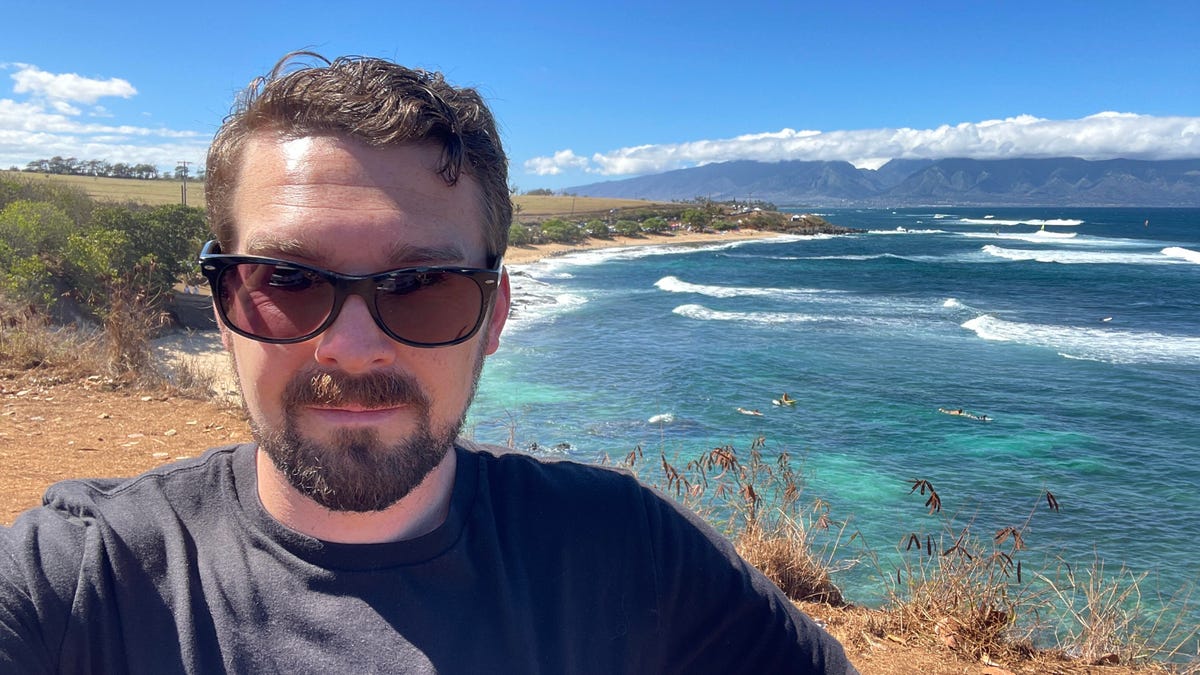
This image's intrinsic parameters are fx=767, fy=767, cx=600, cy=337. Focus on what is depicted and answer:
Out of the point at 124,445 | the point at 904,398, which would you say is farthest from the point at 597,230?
the point at 124,445

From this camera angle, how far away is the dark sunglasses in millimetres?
1319

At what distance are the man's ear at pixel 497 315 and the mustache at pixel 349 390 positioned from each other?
229mm

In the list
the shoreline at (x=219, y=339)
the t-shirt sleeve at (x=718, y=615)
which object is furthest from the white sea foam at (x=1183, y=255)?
the t-shirt sleeve at (x=718, y=615)

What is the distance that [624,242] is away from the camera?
7312 centimetres

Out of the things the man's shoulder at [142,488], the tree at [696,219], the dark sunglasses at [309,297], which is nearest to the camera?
the man's shoulder at [142,488]

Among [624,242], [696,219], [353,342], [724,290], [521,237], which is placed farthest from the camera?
[696,219]

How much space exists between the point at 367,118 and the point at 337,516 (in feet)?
2.22

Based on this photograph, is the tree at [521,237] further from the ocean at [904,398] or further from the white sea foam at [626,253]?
the ocean at [904,398]

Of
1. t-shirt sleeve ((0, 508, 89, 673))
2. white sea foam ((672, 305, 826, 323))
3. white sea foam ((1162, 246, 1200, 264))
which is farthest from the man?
white sea foam ((1162, 246, 1200, 264))

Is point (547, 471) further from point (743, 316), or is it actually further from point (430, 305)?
point (743, 316)

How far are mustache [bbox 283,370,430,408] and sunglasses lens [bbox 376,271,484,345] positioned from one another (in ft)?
0.29

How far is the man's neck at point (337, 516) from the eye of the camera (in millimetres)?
1283

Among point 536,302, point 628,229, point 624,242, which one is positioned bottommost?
point 536,302

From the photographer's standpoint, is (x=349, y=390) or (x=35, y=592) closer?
(x=35, y=592)
